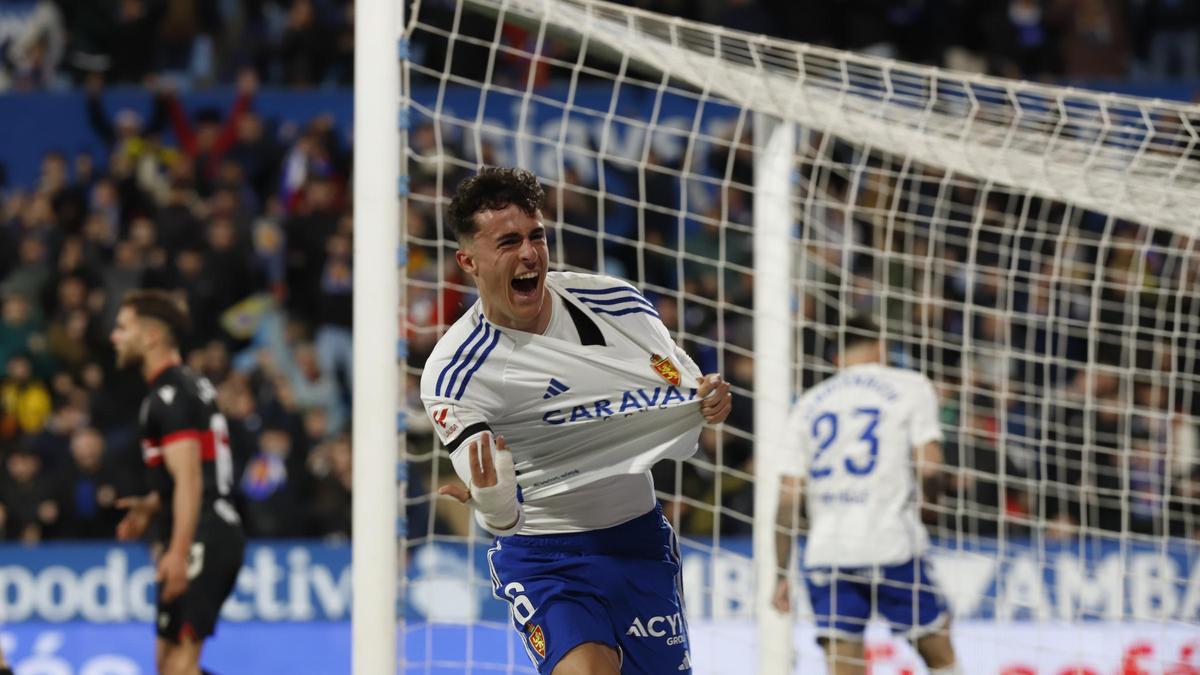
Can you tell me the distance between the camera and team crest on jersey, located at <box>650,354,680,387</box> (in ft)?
13.1

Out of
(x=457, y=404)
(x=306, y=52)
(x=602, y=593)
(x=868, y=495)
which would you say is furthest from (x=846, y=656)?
(x=306, y=52)

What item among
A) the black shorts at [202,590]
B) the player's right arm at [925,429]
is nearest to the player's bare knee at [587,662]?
the player's right arm at [925,429]

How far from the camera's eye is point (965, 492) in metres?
9.31

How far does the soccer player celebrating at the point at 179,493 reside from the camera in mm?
6504

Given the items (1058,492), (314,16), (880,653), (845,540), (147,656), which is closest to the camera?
(845,540)

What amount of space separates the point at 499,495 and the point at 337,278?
7993mm

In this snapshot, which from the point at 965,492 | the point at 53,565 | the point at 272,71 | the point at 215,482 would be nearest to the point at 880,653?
the point at 965,492

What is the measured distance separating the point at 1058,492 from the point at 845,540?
305cm

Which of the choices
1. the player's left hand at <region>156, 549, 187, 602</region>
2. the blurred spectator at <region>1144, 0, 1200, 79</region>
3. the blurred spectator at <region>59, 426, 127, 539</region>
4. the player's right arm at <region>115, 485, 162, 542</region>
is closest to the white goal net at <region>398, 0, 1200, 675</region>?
the player's left hand at <region>156, 549, 187, 602</region>

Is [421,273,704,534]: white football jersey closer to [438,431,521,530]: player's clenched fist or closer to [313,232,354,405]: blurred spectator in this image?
[438,431,521,530]: player's clenched fist

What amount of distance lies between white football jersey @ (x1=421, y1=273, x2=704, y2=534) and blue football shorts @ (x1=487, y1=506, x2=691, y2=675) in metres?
0.05

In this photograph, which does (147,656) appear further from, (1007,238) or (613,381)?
(1007,238)

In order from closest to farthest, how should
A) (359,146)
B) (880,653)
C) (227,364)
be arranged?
(359,146)
(880,653)
(227,364)

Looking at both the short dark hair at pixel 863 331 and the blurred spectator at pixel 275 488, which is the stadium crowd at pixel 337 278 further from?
the short dark hair at pixel 863 331
